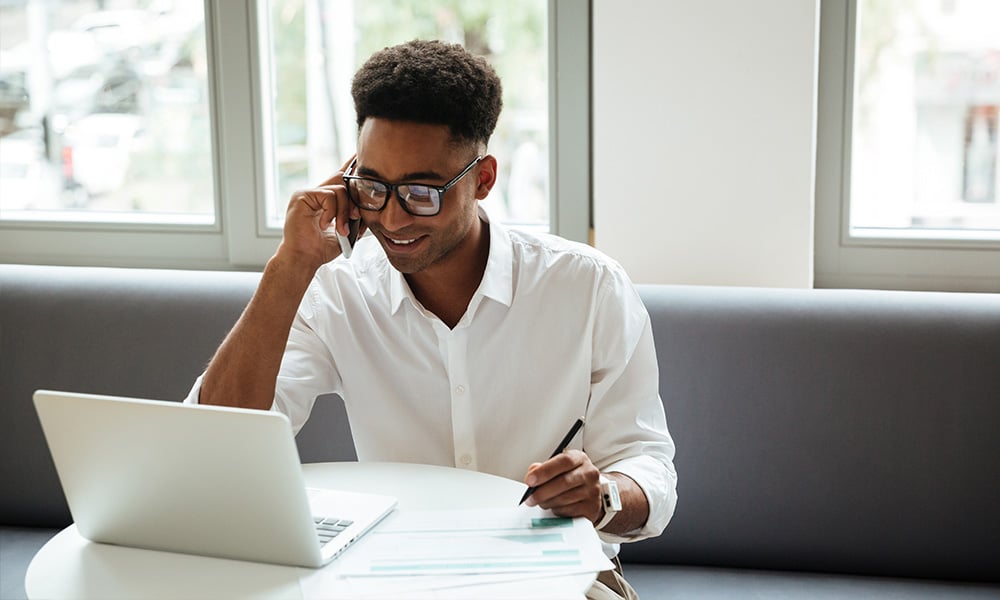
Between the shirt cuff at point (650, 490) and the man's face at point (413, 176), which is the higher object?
the man's face at point (413, 176)

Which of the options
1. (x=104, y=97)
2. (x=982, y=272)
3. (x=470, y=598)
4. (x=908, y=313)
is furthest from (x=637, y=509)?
(x=104, y=97)

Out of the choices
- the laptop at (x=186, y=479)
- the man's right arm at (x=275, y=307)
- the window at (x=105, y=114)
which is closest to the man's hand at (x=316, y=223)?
the man's right arm at (x=275, y=307)

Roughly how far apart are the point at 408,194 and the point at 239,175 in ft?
4.24

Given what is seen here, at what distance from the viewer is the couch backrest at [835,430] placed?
2.10 m

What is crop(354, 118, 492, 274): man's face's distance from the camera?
1.66 meters

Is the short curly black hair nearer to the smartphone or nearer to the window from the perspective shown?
the smartphone

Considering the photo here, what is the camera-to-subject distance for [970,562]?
209 centimetres

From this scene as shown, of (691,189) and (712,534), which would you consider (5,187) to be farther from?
(712,534)

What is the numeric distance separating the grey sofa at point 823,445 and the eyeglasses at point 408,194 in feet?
2.44

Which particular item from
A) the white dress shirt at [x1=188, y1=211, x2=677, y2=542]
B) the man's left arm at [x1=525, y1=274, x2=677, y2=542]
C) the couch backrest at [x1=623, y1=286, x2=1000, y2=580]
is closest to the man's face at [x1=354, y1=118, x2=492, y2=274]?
the white dress shirt at [x1=188, y1=211, x2=677, y2=542]

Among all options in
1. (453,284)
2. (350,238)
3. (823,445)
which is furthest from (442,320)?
(823,445)

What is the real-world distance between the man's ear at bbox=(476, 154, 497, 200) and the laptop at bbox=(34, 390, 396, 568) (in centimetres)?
68

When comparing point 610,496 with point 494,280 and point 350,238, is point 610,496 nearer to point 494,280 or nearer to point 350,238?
point 494,280

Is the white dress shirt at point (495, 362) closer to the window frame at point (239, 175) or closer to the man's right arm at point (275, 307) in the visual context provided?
the man's right arm at point (275, 307)
